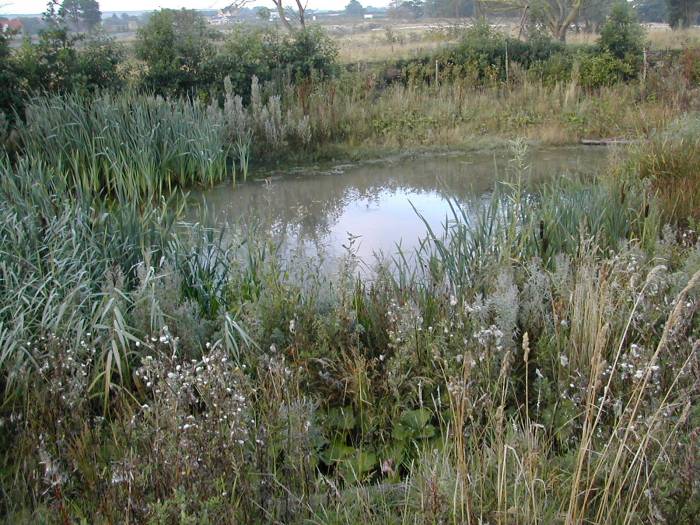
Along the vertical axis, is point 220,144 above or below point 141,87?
below

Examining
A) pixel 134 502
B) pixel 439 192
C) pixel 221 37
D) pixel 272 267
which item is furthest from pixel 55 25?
pixel 134 502

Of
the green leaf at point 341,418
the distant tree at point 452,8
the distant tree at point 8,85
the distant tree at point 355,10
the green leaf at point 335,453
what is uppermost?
the distant tree at point 355,10

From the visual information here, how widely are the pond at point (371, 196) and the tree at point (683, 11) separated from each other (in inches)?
990


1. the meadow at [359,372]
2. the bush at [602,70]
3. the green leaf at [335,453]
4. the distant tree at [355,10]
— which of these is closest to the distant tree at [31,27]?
the meadow at [359,372]

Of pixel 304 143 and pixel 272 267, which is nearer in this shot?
pixel 272 267

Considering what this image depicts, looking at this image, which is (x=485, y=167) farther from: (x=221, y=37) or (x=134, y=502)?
(x=134, y=502)

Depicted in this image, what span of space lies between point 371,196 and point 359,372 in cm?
530

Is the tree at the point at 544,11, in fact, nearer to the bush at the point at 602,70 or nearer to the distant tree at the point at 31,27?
the bush at the point at 602,70

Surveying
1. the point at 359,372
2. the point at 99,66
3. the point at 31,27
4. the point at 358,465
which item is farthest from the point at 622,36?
the point at 358,465

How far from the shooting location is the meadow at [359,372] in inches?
86.7

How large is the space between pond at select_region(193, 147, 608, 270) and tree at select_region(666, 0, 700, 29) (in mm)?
25135

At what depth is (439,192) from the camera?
27.2 ft

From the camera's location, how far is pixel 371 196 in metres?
Answer: 8.25

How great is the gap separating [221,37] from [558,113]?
569 cm
